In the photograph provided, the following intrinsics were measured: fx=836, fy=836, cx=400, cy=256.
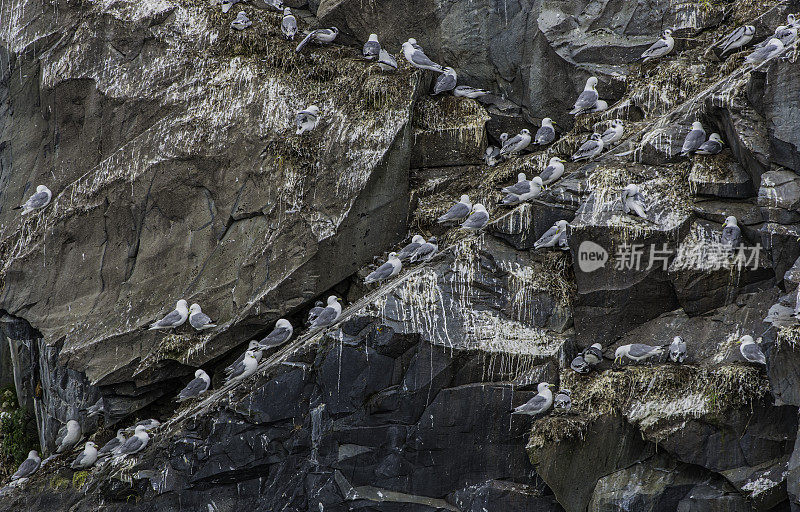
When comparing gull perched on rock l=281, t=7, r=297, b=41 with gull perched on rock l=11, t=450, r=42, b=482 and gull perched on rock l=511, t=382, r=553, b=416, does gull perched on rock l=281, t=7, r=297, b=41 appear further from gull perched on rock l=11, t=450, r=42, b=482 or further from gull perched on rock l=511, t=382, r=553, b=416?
gull perched on rock l=11, t=450, r=42, b=482

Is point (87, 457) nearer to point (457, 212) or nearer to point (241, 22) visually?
point (457, 212)

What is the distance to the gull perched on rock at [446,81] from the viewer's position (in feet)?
47.4

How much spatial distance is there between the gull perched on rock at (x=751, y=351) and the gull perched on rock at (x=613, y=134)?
4028 millimetres

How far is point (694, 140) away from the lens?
11805 millimetres

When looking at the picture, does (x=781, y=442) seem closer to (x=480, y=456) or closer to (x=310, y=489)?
(x=480, y=456)

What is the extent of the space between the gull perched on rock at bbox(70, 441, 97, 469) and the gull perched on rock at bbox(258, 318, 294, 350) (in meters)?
2.92

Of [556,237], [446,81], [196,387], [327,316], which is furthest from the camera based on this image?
[446,81]

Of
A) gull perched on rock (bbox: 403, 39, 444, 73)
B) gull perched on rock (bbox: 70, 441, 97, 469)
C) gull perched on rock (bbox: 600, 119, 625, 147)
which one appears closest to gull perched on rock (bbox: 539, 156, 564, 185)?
gull perched on rock (bbox: 600, 119, 625, 147)

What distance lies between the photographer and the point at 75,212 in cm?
1364

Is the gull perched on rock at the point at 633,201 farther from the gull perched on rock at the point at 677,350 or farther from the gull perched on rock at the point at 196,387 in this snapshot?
the gull perched on rock at the point at 196,387

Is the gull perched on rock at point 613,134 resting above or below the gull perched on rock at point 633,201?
above

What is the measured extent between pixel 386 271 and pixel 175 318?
11.0 feet

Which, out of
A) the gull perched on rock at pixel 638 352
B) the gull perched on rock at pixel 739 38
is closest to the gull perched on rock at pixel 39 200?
the gull perched on rock at pixel 638 352

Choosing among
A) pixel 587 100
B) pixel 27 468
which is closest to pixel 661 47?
pixel 587 100
